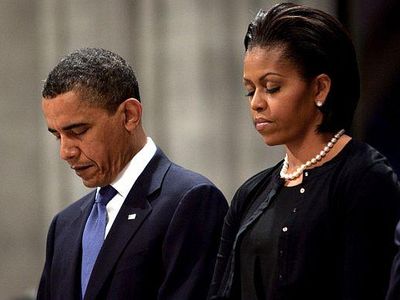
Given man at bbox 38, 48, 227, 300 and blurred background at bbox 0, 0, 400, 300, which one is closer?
man at bbox 38, 48, 227, 300

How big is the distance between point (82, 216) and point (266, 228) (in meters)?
0.84

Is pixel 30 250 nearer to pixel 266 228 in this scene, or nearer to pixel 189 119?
pixel 189 119

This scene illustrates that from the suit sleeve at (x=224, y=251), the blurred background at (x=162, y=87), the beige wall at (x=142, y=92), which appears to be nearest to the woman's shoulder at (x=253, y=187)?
the suit sleeve at (x=224, y=251)

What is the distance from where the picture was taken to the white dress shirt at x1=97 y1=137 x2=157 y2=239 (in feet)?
11.0

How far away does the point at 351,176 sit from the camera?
273cm

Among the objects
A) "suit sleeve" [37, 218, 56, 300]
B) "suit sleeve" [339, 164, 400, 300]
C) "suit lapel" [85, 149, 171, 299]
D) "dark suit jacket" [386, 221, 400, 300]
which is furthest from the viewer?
"suit sleeve" [37, 218, 56, 300]

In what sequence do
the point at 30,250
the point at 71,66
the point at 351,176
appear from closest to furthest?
the point at 351,176, the point at 71,66, the point at 30,250

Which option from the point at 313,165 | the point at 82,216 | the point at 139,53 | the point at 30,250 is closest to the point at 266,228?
the point at 313,165

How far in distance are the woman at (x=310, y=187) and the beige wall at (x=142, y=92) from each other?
1.89 metres

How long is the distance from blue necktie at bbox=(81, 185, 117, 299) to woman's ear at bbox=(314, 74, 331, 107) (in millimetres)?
799

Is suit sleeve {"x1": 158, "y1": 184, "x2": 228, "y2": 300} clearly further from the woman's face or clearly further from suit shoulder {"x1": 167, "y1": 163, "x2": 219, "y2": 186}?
the woman's face

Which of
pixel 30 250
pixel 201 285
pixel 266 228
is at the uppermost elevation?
pixel 266 228

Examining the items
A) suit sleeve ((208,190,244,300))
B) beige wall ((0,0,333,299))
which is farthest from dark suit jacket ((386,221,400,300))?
beige wall ((0,0,333,299))

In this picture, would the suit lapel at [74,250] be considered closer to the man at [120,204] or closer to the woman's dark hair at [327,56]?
the man at [120,204]
